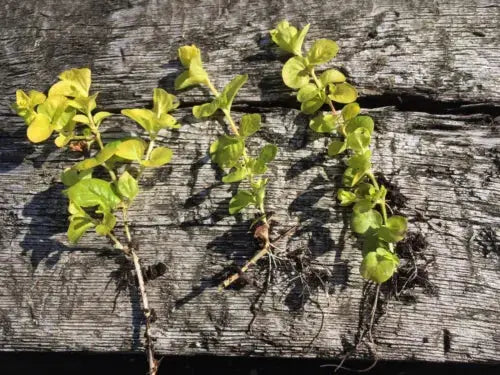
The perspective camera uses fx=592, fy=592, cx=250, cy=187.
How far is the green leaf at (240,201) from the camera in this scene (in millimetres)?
1450

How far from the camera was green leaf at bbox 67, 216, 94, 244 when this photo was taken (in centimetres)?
144

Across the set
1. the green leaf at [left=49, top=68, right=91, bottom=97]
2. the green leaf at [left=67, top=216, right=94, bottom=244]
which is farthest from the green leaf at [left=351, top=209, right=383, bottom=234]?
the green leaf at [left=49, top=68, right=91, bottom=97]

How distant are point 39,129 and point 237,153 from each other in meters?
0.50

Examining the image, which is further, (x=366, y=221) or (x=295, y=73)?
(x=295, y=73)

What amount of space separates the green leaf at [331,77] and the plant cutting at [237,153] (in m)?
0.19

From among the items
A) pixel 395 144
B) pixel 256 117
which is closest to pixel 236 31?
pixel 256 117

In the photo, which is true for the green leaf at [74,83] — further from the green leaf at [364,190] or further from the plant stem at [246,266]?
the green leaf at [364,190]

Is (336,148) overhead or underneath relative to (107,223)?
overhead

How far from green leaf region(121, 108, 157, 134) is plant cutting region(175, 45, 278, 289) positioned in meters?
0.11

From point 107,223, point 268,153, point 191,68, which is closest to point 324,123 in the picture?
point 268,153

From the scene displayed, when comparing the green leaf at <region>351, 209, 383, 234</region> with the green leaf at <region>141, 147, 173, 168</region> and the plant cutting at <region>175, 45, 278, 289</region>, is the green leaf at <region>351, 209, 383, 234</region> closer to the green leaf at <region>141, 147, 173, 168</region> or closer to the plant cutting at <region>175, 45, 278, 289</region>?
the plant cutting at <region>175, 45, 278, 289</region>

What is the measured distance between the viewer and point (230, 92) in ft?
4.91

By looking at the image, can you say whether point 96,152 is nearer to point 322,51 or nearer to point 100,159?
point 100,159

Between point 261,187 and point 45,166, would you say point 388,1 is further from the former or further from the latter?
point 45,166
